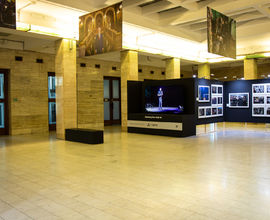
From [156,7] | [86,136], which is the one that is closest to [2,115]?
[86,136]

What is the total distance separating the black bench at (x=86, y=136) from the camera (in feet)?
38.5

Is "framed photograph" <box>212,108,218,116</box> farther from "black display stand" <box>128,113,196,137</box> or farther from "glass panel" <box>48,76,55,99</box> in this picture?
"glass panel" <box>48,76,55,99</box>

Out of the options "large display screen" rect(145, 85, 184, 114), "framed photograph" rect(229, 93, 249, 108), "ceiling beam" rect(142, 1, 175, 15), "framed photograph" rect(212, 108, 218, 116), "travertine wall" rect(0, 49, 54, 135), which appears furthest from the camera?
"framed photograph" rect(229, 93, 249, 108)

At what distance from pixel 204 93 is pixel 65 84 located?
7.39 meters

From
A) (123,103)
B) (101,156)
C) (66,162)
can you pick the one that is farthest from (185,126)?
(66,162)

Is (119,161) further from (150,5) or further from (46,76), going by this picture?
(46,76)

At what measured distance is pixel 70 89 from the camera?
13508mm

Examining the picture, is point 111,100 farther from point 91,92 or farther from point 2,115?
point 2,115

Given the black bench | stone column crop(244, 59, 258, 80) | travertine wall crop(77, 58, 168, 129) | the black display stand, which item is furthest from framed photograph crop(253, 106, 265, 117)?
travertine wall crop(77, 58, 168, 129)

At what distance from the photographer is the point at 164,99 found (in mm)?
15367

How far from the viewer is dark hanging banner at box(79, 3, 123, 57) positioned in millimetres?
8992

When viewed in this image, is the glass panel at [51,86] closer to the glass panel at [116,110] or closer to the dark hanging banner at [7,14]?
the glass panel at [116,110]

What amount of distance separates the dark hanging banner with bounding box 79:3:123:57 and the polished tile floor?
11.9 ft

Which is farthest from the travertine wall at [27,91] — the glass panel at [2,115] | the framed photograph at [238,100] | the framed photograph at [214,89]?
the framed photograph at [238,100]
